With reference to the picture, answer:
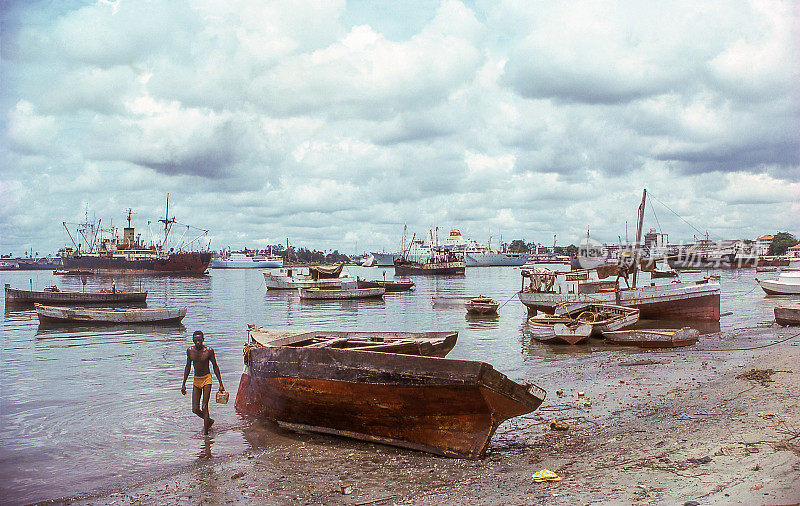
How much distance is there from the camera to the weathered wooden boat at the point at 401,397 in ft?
24.0

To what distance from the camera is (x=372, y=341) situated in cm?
1088

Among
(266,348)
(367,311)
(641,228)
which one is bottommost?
(367,311)

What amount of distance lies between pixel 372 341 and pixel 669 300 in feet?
67.0

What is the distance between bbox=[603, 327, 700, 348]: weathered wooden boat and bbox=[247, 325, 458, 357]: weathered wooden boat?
422 inches

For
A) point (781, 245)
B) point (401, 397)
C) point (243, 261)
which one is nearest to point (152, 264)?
point (243, 261)

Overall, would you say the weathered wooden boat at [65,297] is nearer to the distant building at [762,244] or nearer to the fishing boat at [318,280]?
the fishing boat at [318,280]

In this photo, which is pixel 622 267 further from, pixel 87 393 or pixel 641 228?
pixel 87 393

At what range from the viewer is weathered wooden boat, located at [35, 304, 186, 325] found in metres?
27.7

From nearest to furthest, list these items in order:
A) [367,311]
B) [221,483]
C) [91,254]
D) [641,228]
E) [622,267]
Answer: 1. [221,483]
2. [622,267]
3. [641,228]
4. [367,311]
5. [91,254]

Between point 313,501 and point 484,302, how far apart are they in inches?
1126

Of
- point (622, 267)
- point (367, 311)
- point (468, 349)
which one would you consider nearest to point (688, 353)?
point (468, 349)

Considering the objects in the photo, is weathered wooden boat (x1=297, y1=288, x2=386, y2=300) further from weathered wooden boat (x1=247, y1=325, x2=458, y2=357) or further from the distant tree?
the distant tree

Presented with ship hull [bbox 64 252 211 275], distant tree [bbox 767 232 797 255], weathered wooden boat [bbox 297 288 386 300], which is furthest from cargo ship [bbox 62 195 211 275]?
distant tree [bbox 767 232 797 255]

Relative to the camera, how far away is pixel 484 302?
34.4m
